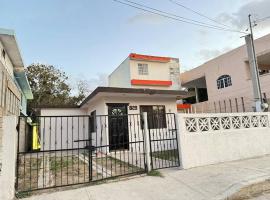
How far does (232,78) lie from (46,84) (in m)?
21.3

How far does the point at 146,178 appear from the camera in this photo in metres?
5.61

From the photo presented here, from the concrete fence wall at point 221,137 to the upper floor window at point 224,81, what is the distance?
30.0 ft

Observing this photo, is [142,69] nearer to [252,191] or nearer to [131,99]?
[131,99]

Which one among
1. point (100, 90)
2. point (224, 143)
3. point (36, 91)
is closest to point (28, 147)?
point (100, 90)

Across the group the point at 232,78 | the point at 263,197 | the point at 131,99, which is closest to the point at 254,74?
the point at 131,99

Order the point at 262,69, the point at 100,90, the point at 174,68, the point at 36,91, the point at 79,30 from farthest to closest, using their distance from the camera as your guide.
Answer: the point at 36,91, the point at 174,68, the point at 262,69, the point at 79,30, the point at 100,90

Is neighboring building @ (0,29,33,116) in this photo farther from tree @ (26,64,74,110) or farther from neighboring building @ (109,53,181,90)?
tree @ (26,64,74,110)

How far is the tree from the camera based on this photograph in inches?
990

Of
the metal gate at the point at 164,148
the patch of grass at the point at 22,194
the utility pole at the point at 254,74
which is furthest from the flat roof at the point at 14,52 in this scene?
the utility pole at the point at 254,74

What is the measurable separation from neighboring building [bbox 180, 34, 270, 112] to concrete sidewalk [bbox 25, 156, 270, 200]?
10510 mm

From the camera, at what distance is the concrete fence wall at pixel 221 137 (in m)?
6.66

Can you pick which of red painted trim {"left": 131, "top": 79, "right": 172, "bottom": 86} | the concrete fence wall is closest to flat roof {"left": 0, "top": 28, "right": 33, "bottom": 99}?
the concrete fence wall

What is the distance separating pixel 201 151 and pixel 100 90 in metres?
5.21

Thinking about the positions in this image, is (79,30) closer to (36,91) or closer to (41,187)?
(41,187)
